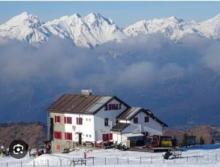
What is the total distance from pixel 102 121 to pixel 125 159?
16.7 m

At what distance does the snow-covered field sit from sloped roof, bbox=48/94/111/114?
8530mm

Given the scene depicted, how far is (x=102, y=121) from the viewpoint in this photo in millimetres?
96500

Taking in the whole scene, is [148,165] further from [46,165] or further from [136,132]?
[136,132]

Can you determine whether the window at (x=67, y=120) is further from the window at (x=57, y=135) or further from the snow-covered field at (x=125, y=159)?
the snow-covered field at (x=125, y=159)

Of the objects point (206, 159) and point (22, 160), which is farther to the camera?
point (22, 160)

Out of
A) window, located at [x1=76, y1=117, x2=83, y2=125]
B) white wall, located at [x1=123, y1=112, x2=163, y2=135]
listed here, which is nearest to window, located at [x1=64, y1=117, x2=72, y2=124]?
window, located at [x1=76, y1=117, x2=83, y2=125]

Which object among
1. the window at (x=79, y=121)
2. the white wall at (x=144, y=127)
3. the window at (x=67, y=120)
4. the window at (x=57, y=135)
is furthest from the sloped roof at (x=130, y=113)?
the window at (x=57, y=135)

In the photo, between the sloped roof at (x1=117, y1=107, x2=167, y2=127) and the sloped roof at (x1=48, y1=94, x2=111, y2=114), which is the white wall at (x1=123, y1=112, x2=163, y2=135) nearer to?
the sloped roof at (x1=117, y1=107, x2=167, y2=127)

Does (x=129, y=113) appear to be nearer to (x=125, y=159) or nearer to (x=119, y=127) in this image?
(x=119, y=127)

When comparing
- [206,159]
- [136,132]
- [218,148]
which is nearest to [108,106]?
[136,132]

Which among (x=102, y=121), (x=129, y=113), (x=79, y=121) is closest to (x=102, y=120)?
(x=102, y=121)

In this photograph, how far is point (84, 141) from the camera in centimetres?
9744

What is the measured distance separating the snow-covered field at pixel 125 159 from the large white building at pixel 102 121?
7.16m

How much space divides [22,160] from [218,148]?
62.3ft
